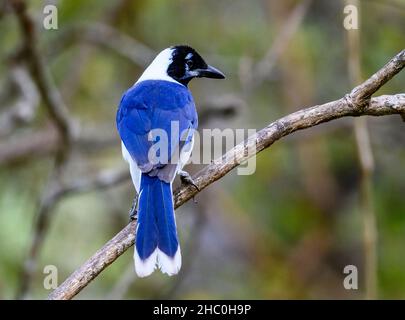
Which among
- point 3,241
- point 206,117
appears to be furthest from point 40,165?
point 206,117

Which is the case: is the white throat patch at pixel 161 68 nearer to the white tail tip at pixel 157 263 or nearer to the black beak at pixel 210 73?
the black beak at pixel 210 73

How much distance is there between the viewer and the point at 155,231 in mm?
3328

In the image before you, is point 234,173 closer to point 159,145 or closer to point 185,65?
point 185,65

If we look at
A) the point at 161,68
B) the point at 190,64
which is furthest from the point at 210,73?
the point at 161,68

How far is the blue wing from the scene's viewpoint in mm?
3629

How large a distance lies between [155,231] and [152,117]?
0.75 metres

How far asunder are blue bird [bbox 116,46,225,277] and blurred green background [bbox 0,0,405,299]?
1664 mm

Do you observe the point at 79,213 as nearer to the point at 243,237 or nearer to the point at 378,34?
the point at 243,237

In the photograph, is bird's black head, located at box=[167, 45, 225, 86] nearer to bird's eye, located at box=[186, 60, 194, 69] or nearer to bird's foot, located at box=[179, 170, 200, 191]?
bird's eye, located at box=[186, 60, 194, 69]

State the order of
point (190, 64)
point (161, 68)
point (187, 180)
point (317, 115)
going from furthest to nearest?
point (161, 68) → point (190, 64) → point (187, 180) → point (317, 115)

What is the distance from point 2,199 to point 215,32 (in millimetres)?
2274

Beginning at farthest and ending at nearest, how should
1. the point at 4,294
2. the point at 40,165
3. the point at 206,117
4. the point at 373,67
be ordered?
the point at 40,165 < the point at 373,67 < the point at 4,294 < the point at 206,117

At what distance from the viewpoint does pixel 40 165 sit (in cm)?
676

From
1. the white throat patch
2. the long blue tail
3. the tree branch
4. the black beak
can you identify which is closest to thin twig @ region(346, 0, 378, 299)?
the black beak
